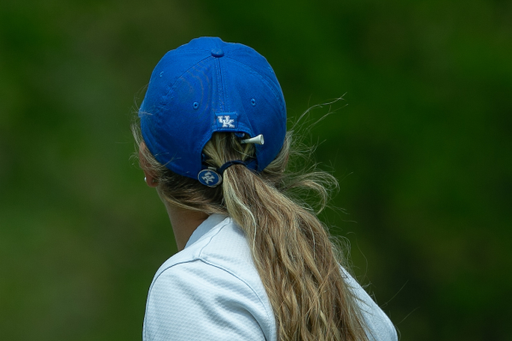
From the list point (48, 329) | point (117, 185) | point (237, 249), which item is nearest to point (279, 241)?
point (237, 249)

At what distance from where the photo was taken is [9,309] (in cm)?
367

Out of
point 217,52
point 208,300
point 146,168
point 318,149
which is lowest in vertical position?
point 318,149

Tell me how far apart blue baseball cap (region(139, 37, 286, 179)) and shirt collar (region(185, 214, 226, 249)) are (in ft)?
0.33

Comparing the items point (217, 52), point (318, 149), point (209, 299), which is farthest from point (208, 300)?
point (318, 149)

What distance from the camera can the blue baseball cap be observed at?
48.2 inches

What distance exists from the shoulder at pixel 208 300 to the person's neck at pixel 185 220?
7.7 inches

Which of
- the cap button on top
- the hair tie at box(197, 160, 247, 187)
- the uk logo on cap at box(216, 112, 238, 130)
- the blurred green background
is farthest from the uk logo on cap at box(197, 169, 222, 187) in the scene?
the blurred green background

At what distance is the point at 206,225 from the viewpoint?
1.27 m

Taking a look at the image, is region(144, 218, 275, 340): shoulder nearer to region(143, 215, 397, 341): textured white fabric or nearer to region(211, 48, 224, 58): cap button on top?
region(143, 215, 397, 341): textured white fabric

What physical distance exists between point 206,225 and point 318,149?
2.09m

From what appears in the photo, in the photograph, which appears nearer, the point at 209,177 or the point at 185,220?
the point at 209,177

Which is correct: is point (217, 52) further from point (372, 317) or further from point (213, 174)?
point (372, 317)

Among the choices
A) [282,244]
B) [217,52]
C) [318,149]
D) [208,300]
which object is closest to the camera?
[208,300]

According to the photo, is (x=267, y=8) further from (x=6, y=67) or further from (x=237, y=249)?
(x=237, y=249)
